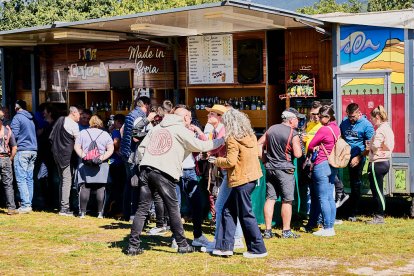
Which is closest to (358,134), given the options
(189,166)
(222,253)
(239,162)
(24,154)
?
(189,166)

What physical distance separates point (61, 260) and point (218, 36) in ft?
19.6

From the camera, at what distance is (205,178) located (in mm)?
9094

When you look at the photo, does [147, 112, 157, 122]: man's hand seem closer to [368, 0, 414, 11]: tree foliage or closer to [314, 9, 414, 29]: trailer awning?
[314, 9, 414, 29]: trailer awning

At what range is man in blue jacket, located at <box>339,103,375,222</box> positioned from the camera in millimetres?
9383

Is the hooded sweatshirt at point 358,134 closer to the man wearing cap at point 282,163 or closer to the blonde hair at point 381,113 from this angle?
the blonde hair at point 381,113

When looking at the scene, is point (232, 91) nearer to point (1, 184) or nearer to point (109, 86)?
point (109, 86)

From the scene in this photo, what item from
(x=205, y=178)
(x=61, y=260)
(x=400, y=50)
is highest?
(x=400, y=50)

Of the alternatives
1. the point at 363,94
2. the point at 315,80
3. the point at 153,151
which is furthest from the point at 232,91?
the point at 153,151

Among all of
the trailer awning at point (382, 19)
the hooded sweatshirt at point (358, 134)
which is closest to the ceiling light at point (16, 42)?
the trailer awning at point (382, 19)

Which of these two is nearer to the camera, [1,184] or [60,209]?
[60,209]

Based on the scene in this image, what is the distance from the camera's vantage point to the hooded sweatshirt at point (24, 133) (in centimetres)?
1072

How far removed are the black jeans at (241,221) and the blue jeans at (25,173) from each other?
447 centimetres

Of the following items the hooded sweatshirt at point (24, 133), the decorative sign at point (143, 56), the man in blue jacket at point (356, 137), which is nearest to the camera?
the man in blue jacket at point (356, 137)

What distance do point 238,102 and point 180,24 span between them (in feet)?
7.32
